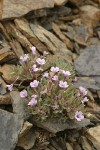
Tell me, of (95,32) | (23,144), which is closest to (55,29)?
(95,32)

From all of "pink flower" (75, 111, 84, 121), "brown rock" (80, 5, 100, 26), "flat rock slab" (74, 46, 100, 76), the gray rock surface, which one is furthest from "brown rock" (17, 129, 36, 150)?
"brown rock" (80, 5, 100, 26)

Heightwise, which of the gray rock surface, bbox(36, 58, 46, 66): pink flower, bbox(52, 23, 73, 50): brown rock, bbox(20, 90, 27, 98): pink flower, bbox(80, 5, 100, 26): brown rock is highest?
bbox(36, 58, 46, 66): pink flower

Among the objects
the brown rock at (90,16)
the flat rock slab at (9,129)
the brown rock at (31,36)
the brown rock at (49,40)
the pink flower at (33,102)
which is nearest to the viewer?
the flat rock slab at (9,129)

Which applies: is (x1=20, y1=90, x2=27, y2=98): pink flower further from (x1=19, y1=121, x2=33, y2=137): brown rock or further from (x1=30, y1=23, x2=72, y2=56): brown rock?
(x1=30, y1=23, x2=72, y2=56): brown rock

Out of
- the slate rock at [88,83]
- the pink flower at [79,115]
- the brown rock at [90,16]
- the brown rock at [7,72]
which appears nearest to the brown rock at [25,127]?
the pink flower at [79,115]

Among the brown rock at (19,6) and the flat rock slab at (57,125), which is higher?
the brown rock at (19,6)

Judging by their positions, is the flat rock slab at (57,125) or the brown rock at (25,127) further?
the flat rock slab at (57,125)

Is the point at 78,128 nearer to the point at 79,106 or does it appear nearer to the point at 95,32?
the point at 79,106

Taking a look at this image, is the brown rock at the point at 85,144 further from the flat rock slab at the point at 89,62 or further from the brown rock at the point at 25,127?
the flat rock slab at the point at 89,62
